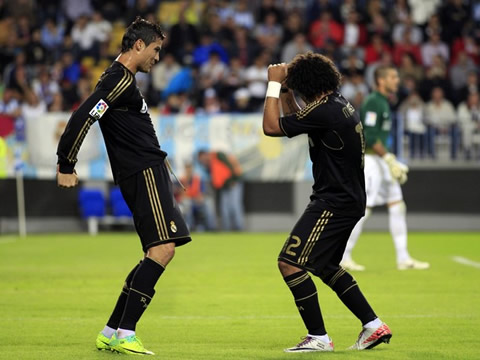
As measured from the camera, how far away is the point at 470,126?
22125mm

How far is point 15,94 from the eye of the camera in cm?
2336

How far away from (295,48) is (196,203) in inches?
184

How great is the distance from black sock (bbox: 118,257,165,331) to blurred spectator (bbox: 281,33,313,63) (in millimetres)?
Result: 17541

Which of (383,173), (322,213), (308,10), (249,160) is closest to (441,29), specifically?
(308,10)

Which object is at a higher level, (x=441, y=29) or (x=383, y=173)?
(x=441, y=29)

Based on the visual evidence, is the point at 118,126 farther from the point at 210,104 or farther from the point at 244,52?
the point at 244,52

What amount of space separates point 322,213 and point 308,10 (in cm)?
1995

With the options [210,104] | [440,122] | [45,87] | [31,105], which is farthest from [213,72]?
[440,122]

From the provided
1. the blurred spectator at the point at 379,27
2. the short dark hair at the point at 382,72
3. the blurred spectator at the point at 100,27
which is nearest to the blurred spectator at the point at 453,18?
the blurred spectator at the point at 379,27

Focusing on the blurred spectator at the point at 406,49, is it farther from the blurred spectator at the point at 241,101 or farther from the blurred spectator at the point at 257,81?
the blurred spectator at the point at 241,101

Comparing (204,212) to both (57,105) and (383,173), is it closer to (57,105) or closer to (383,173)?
(57,105)

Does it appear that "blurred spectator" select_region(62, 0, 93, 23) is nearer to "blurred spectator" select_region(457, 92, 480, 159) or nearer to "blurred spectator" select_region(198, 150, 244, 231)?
"blurred spectator" select_region(198, 150, 244, 231)

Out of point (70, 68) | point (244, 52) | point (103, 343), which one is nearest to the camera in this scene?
point (103, 343)

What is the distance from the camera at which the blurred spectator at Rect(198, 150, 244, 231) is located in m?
23.0
